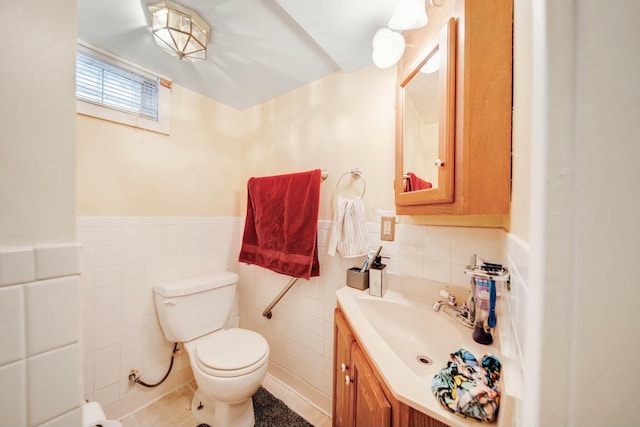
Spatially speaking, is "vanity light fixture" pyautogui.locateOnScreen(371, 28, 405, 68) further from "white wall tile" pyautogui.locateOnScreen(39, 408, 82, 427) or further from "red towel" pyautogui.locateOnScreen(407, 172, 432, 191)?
"white wall tile" pyautogui.locateOnScreen(39, 408, 82, 427)

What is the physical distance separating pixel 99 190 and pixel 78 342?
1.21 metres

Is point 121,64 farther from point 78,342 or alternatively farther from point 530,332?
point 530,332

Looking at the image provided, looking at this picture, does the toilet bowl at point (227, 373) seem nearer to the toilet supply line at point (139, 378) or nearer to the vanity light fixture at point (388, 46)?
the toilet supply line at point (139, 378)

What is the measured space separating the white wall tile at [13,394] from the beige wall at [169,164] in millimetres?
1186

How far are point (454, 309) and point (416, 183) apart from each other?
0.52 meters

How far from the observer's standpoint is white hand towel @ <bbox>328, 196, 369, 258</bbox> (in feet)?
3.83

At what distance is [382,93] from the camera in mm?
1206

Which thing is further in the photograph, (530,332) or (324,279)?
(324,279)

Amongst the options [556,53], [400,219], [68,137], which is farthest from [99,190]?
[556,53]

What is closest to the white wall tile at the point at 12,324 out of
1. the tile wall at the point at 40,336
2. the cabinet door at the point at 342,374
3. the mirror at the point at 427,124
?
the tile wall at the point at 40,336

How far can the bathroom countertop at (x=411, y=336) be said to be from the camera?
485mm

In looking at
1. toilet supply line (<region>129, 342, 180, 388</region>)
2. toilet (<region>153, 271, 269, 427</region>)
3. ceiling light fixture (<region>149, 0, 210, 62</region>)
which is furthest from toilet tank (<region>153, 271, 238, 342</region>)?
ceiling light fixture (<region>149, 0, 210, 62</region>)

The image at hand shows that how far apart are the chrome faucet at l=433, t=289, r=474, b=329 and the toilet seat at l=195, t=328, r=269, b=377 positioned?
960 mm

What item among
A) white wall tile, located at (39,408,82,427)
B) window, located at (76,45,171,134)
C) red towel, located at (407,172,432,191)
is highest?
window, located at (76,45,171,134)
